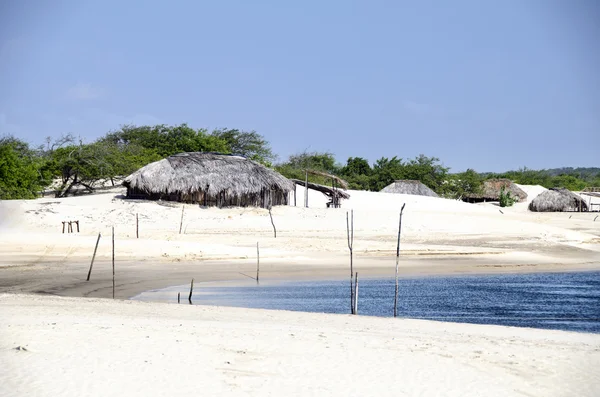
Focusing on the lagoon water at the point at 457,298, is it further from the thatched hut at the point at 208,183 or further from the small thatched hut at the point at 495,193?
the small thatched hut at the point at 495,193

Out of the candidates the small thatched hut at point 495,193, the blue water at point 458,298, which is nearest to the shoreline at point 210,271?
the blue water at point 458,298

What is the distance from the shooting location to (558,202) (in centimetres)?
4666

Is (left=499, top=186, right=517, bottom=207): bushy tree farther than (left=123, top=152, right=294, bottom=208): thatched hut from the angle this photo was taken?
Yes

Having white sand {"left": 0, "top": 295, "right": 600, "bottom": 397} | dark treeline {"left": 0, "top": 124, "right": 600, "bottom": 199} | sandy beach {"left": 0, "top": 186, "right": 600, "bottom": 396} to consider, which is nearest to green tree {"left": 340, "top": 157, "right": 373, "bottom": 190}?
dark treeline {"left": 0, "top": 124, "right": 600, "bottom": 199}

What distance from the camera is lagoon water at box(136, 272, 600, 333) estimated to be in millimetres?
13648

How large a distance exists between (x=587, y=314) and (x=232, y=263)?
10323 millimetres

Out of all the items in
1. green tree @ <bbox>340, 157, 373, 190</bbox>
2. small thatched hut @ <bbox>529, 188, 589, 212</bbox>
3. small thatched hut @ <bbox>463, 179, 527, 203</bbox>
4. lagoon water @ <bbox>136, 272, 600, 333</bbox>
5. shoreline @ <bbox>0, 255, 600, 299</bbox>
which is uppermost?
green tree @ <bbox>340, 157, 373, 190</bbox>

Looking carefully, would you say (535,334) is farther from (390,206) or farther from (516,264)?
(390,206)

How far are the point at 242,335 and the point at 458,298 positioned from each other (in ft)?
27.6

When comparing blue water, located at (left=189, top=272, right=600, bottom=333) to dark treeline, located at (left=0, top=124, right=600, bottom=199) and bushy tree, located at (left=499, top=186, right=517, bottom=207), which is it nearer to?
dark treeline, located at (left=0, top=124, right=600, bottom=199)

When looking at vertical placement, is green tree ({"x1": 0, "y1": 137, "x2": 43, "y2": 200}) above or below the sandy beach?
above

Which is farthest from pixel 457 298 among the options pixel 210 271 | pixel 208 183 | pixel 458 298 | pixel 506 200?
pixel 506 200

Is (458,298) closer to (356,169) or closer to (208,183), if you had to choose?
(208,183)

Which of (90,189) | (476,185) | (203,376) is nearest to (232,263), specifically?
(203,376)
